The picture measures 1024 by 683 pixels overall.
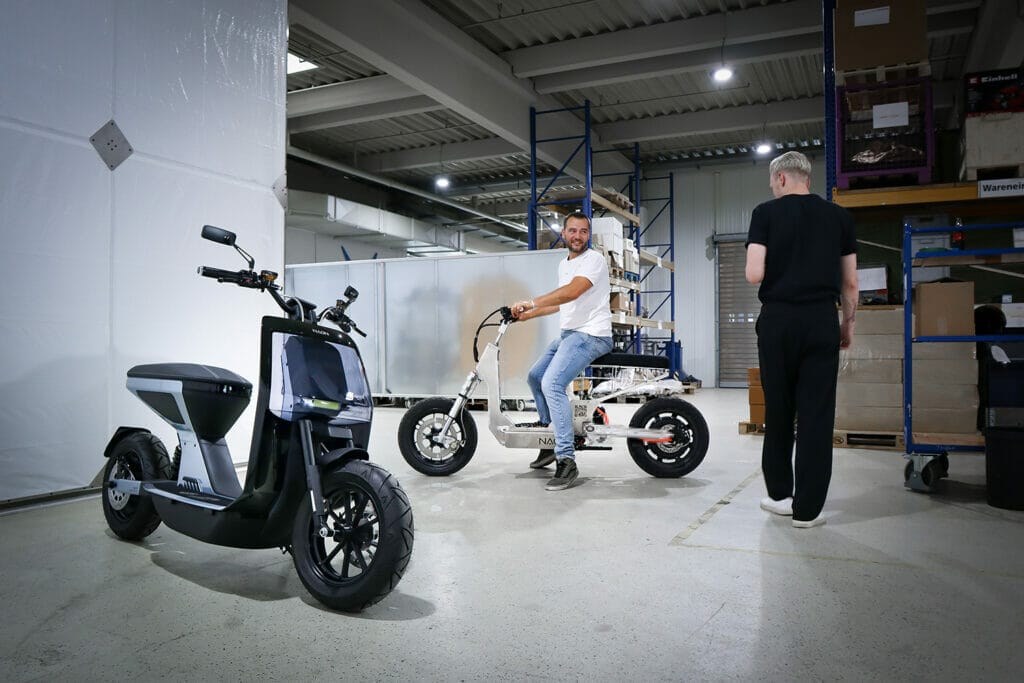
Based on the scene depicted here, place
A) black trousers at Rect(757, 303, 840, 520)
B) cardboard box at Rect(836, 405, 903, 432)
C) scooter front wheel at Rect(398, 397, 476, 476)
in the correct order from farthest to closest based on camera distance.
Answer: cardboard box at Rect(836, 405, 903, 432)
scooter front wheel at Rect(398, 397, 476, 476)
black trousers at Rect(757, 303, 840, 520)

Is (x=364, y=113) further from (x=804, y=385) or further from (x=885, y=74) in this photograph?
(x=804, y=385)

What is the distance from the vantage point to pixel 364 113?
12.7 m

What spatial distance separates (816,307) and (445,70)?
813 cm

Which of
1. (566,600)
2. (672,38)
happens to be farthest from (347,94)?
(566,600)

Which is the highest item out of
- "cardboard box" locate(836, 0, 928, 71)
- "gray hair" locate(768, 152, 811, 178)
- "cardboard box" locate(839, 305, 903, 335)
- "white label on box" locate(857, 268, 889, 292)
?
"cardboard box" locate(836, 0, 928, 71)

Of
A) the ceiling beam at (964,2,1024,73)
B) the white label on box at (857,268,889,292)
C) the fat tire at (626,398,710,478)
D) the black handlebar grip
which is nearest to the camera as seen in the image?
the black handlebar grip

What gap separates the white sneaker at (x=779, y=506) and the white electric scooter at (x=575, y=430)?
898mm

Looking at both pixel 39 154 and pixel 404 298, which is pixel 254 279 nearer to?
pixel 39 154

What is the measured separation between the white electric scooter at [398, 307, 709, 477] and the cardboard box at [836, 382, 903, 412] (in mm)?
2013

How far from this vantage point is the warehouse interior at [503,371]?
2.11 m

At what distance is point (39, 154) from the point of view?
396 centimetres

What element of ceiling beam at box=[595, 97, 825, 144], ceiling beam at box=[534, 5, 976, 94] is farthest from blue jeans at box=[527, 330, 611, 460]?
ceiling beam at box=[595, 97, 825, 144]

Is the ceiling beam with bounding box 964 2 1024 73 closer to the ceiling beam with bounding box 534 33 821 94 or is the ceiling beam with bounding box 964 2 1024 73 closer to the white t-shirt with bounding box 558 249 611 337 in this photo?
the ceiling beam with bounding box 534 33 821 94

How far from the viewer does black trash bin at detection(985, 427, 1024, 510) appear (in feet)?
12.0
